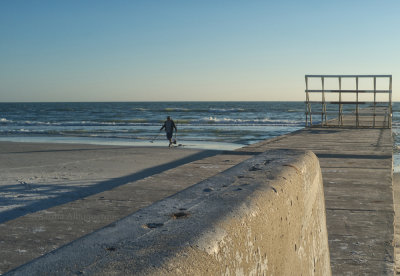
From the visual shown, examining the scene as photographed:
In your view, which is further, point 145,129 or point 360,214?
point 145,129

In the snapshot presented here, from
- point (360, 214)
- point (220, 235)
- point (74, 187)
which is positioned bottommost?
point (74, 187)

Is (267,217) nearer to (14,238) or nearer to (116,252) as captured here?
(116,252)

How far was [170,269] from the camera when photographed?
2.92 ft

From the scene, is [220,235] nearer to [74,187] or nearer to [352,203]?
[352,203]

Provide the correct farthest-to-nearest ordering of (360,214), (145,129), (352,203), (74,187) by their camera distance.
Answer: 1. (145,129)
2. (74,187)
3. (352,203)
4. (360,214)

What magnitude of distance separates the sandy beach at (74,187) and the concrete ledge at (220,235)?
2.38 metres

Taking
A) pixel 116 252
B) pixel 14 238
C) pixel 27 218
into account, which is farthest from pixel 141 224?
pixel 27 218

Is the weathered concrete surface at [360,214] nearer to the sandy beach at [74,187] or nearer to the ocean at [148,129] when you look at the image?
the sandy beach at [74,187]

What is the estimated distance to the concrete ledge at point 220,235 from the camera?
92 centimetres

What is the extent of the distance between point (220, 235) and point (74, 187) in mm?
8437

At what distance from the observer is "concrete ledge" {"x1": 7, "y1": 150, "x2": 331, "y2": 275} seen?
0.92 meters

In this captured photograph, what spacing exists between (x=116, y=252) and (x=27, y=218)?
142 inches

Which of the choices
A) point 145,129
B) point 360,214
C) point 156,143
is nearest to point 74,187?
point 360,214

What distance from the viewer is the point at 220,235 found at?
3.54 ft
